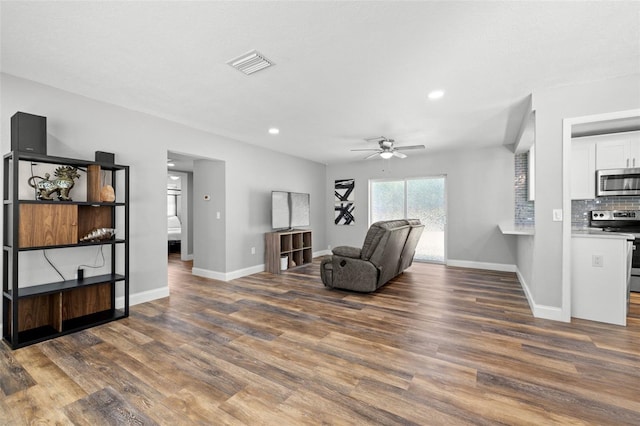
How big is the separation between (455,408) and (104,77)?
157 inches

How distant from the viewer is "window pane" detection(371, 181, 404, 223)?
278 inches

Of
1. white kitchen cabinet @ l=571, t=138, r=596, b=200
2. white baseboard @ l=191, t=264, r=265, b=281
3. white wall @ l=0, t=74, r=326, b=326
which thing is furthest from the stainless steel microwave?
white baseboard @ l=191, t=264, r=265, b=281

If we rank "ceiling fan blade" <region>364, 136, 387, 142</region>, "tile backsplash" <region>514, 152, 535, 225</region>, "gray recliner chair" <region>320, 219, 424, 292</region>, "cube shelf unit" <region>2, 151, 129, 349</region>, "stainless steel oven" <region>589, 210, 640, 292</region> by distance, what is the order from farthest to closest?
"tile backsplash" <region>514, 152, 535, 225</region>, "ceiling fan blade" <region>364, 136, 387, 142</region>, "gray recliner chair" <region>320, 219, 424, 292</region>, "stainless steel oven" <region>589, 210, 640, 292</region>, "cube shelf unit" <region>2, 151, 129, 349</region>

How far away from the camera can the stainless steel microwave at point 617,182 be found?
4121mm

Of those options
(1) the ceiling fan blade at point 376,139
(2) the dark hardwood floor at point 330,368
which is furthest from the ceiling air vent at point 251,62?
(1) the ceiling fan blade at point 376,139

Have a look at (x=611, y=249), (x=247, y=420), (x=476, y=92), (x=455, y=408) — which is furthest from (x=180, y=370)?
(x=611, y=249)

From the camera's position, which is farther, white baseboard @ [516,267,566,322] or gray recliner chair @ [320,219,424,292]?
gray recliner chair @ [320,219,424,292]

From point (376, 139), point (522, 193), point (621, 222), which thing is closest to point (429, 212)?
point (522, 193)

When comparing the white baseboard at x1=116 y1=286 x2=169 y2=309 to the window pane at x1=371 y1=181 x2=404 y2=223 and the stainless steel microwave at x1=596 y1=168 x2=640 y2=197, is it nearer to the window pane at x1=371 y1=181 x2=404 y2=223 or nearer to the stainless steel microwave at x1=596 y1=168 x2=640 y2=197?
the window pane at x1=371 y1=181 x2=404 y2=223

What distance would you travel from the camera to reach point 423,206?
672 centimetres

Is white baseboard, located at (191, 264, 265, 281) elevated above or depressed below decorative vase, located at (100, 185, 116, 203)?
below

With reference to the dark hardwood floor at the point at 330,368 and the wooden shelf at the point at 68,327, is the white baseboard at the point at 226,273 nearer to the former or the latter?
the dark hardwood floor at the point at 330,368

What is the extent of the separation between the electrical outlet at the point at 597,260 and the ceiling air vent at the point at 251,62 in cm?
383

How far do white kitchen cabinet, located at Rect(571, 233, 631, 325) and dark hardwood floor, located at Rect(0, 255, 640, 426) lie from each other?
0.16 meters
